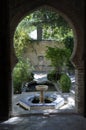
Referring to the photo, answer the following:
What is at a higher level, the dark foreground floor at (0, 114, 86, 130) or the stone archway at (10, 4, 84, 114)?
the stone archway at (10, 4, 84, 114)

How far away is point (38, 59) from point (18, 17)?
20.9 meters

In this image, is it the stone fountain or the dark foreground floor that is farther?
the stone fountain

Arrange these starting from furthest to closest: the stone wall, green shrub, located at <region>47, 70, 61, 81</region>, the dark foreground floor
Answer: the stone wall → green shrub, located at <region>47, 70, 61, 81</region> → the dark foreground floor

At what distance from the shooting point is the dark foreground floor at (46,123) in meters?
5.90

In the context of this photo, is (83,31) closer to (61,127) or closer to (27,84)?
(61,127)

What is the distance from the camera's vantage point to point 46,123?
20.6ft

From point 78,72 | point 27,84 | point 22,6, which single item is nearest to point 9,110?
point 78,72

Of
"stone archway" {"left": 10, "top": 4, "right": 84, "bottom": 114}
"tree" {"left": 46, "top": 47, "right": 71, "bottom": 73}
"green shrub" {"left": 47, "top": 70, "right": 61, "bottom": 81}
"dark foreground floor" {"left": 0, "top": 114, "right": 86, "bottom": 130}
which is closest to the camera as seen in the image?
"dark foreground floor" {"left": 0, "top": 114, "right": 86, "bottom": 130}

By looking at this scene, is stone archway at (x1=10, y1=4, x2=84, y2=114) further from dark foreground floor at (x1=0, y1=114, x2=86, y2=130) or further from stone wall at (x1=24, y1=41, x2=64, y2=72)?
stone wall at (x1=24, y1=41, x2=64, y2=72)

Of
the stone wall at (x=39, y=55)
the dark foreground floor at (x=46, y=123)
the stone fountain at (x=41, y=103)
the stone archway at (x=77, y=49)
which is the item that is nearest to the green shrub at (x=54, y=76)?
the stone fountain at (x=41, y=103)

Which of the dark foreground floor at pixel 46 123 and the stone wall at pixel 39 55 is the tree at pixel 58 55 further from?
the dark foreground floor at pixel 46 123

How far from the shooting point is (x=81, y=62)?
7020 mm

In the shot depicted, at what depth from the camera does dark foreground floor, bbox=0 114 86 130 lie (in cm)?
590

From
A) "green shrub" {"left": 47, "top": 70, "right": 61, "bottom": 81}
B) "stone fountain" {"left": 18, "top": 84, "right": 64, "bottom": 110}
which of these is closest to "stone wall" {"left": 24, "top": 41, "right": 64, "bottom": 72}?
"green shrub" {"left": 47, "top": 70, "right": 61, "bottom": 81}
